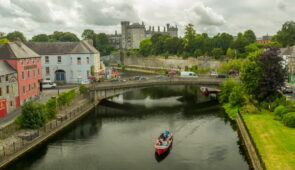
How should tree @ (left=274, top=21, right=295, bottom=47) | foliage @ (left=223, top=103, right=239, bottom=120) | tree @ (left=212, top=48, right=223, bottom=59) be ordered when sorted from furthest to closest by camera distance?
1. tree @ (left=212, top=48, right=223, bottom=59)
2. tree @ (left=274, top=21, right=295, bottom=47)
3. foliage @ (left=223, top=103, right=239, bottom=120)

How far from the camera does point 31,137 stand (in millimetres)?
41719

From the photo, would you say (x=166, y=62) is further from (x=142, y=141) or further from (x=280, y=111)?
(x=142, y=141)

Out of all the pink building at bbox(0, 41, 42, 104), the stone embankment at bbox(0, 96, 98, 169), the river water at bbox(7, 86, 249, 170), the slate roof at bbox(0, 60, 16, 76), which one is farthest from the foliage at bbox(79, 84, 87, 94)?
the slate roof at bbox(0, 60, 16, 76)

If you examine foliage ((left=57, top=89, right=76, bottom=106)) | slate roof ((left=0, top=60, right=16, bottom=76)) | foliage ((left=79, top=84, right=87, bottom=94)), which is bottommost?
foliage ((left=57, top=89, right=76, bottom=106))

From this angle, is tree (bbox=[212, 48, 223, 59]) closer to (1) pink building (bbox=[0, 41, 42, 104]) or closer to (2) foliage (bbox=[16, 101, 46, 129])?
(1) pink building (bbox=[0, 41, 42, 104])

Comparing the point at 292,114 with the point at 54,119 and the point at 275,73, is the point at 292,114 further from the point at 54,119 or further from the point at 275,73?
the point at 54,119

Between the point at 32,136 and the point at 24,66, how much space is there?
72.0 feet

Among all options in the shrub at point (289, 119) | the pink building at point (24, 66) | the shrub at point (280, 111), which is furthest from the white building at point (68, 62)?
the shrub at point (289, 119)

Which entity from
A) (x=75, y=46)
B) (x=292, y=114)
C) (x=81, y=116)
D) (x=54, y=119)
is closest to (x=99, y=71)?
(x=75, y=46)

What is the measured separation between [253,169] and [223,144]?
8.80 meters

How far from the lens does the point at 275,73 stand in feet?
175

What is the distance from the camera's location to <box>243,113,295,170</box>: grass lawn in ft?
103

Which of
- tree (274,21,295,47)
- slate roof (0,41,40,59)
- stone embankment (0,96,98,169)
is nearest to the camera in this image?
stone embankment (0,96,98,169)

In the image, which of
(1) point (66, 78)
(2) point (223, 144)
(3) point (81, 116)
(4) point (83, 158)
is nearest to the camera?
(4) point (83, 158)
